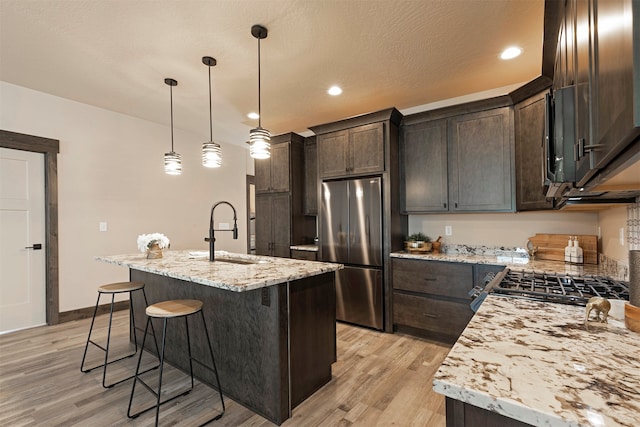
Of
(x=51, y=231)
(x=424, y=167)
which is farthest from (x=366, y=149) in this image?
(x=51, y=231)

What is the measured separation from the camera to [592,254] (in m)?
2.62

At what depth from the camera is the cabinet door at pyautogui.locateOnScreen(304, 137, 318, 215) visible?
14.7ft

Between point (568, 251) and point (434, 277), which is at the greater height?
point (568, 251)

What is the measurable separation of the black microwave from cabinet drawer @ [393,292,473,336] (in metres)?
2.07

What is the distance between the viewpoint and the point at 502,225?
330cm

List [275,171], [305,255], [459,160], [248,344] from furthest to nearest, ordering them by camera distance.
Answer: [275,171] < [305,255] < [459,160] < [248,344]

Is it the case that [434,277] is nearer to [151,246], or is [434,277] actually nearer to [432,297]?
[432,297]

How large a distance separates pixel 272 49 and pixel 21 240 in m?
3.62

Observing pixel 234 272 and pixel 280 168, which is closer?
pixel 234 272

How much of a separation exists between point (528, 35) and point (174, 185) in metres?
4.82

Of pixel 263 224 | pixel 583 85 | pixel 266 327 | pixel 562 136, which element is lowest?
pixel 266 327

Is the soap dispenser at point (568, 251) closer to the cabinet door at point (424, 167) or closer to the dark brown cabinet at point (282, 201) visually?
the cabinet door at point (424, 167)

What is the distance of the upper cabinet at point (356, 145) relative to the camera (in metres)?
3.43

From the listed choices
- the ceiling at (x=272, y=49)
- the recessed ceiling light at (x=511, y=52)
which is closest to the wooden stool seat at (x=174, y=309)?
the ceiling at (x=272, y=49)
